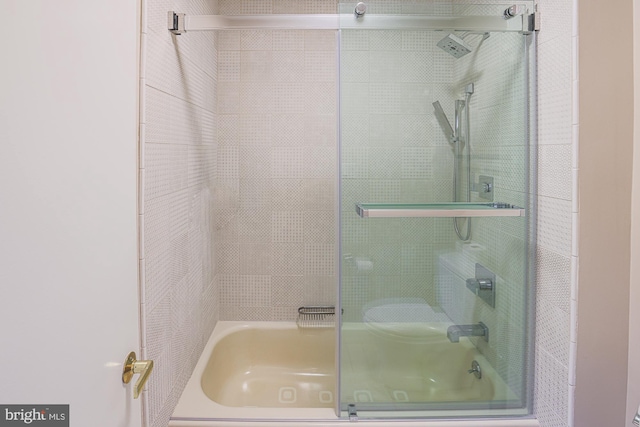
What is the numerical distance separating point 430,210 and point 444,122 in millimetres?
325

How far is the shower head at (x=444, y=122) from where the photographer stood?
56.1 inches

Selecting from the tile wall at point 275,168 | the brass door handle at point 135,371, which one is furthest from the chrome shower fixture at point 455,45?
the brass door handle at point 135,371

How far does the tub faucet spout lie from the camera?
150cm

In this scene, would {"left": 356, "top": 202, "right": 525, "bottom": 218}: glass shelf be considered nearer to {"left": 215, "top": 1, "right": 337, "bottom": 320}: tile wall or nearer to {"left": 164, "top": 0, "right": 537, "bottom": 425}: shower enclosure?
{"left": 164, "top": 0, "right": 537, "bottom": 425}: shower enclosure

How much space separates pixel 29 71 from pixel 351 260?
1.12 meters

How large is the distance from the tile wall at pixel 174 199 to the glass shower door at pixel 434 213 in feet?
2.03

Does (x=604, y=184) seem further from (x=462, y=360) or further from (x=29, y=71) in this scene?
(x=29, y=71)

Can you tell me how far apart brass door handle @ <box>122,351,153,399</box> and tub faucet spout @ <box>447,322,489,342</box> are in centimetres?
109

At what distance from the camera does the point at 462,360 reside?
150cm

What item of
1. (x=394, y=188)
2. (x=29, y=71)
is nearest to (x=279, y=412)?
(x=394, y=188)

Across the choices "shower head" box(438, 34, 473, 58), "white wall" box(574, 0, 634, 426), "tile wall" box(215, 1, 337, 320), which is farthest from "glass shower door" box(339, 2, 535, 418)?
"tile wall" box(215, 1, 337, 320)

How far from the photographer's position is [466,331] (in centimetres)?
150

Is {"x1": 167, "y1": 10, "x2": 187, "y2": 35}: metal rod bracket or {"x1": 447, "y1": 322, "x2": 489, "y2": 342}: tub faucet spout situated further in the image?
{"x1": 447, "y1": 322, "x2": 489, "y2": 342}: tub faucet spout

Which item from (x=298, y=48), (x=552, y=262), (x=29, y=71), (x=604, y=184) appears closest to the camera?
(x=29, y=71)
